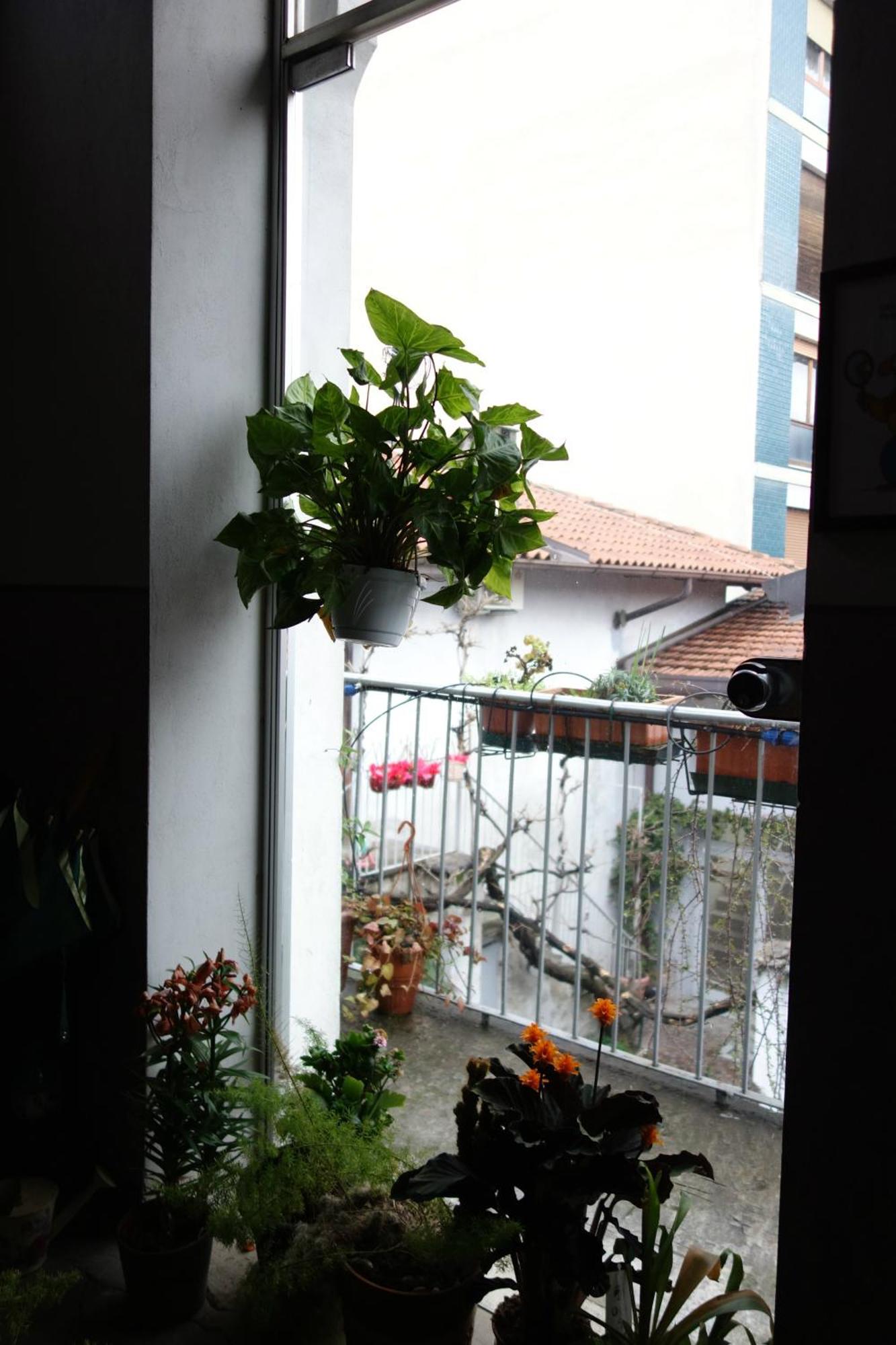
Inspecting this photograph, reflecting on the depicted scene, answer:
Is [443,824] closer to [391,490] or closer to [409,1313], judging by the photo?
[391,490]

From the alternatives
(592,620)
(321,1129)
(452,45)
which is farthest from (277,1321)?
(452,45)

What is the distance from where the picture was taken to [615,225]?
73.2 inches

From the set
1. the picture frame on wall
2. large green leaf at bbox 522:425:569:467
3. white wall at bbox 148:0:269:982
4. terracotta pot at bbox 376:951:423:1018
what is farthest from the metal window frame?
the picture frame on wall

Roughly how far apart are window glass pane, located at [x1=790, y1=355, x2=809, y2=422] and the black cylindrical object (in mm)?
395

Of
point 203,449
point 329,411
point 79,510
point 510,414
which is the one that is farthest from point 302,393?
point 79,510

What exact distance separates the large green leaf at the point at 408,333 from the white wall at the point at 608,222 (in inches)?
8.3

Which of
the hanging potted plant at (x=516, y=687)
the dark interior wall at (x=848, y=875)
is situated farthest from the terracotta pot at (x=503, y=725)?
the dark interior wall at (x=848, y=875)

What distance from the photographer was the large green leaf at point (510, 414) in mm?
1852

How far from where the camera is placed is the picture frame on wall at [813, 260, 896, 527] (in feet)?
4.42

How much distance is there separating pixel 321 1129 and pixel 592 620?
41.8 inches

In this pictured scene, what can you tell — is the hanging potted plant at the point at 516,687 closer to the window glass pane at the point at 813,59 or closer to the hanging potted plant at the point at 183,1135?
the hanging potted plant at the point at 183,1135

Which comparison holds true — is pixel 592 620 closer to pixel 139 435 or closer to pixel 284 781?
pixel 284 781

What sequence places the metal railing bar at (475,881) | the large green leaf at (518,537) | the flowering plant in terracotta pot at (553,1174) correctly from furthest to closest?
the metal railing bar at (475,881) → the large green leaf at (518,537) → the flowering plant in terracotta pot at (553,1174)

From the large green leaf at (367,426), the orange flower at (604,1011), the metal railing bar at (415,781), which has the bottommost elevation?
the orange flower at (604,1011)
